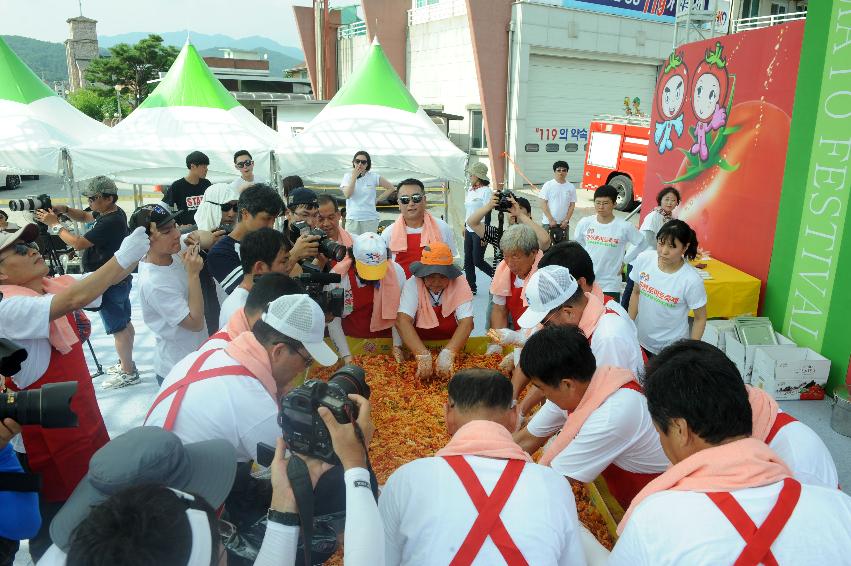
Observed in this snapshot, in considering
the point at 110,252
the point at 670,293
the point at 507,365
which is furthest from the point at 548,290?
the point at 110,252

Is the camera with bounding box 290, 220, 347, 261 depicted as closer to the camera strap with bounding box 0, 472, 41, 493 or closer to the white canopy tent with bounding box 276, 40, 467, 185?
the camera strap with bounding box 0, 472, 41, 493

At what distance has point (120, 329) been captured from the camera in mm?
4617

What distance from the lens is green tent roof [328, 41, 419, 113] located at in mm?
7730

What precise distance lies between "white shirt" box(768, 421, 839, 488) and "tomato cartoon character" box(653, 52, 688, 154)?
20.1 ft

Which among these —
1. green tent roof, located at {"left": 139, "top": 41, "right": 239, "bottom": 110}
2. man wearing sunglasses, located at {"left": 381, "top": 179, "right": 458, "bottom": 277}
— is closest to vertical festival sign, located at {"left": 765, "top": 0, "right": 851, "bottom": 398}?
man wearing sunglasses, located at {"left": 381, "top": 179, "right": 458, "bottom": 277}

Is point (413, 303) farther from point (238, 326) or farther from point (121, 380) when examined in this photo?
point (121, 380)

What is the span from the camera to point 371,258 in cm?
360

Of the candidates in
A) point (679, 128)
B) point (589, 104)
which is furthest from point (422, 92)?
point (679, 128)

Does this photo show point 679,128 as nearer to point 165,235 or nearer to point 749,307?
point 749,307

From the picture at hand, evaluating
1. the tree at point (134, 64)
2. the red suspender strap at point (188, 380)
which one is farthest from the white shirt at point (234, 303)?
the tree at point (134, 64)

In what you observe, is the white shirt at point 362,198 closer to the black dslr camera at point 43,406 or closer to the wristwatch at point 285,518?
the black dslr camera at point 43,406

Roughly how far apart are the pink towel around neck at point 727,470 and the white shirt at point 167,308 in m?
2.58

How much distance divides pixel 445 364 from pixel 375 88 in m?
5.56

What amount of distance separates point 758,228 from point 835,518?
5.24m
